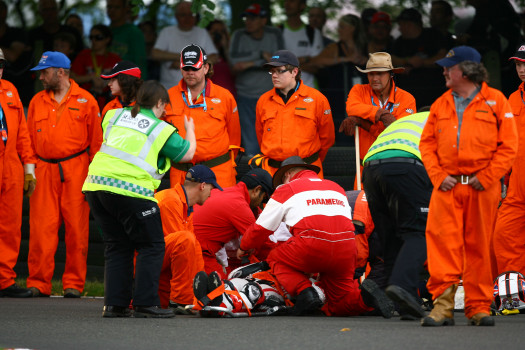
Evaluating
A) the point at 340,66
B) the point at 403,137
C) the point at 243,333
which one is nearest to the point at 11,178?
the point at 340,66

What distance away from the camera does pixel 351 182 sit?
12.0 metres

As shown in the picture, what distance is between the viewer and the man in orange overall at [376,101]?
10.3 metres

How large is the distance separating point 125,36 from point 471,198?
22.2 feet

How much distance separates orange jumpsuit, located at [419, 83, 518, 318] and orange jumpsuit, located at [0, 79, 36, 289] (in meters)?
4.85

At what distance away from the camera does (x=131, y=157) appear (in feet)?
26.7

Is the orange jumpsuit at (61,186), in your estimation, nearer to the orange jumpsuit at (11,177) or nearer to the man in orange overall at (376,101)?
the orange jumpsuit at (11,177)

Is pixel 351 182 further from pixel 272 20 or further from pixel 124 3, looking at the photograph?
pixel 124 3

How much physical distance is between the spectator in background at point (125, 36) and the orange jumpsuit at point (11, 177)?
8.20 feet

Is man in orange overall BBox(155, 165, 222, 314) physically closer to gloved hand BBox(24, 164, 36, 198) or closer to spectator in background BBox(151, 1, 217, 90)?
gloved hand BBox(24, 164, 36, 198)

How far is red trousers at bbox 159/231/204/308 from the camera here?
8906mm

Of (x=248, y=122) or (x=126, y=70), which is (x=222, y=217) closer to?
(x=126, y=70)

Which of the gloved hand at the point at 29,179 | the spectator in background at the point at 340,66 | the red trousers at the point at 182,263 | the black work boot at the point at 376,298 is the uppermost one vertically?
the spectator in background at the point at 340,66

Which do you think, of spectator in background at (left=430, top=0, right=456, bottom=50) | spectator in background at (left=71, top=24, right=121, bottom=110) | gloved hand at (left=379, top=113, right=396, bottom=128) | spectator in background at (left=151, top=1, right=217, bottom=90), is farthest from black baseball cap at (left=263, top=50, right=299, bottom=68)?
spectator in background at (left=71, top=24, right=121, bottom=110)

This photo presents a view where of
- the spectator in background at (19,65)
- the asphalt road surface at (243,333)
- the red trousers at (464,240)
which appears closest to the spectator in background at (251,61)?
the spectator in background at (19,65)
